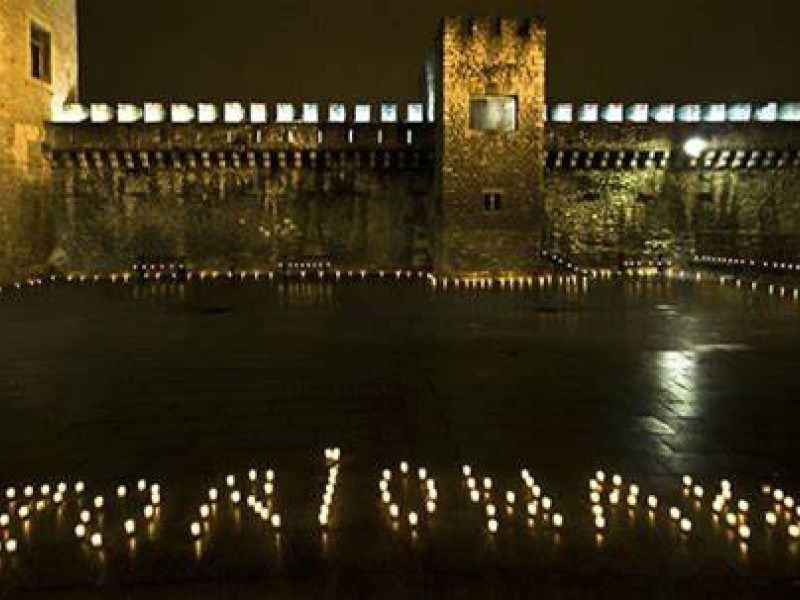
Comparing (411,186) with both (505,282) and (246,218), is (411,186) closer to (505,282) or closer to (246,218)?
(246,218)

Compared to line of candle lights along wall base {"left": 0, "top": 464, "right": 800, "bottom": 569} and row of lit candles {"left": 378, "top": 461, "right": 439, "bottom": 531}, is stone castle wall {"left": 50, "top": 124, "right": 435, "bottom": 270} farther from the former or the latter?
line of candle lights along wall base {"left": 0, "top": 464, "right": 800, "bottom": 569}

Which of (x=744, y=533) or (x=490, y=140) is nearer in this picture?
(x=744, y=533)

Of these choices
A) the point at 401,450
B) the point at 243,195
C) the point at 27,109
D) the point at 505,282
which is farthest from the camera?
the point at 243,195

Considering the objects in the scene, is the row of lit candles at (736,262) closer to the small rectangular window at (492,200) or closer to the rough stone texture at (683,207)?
the rough stone texture at (683,207)

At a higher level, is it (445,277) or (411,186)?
(411,186)

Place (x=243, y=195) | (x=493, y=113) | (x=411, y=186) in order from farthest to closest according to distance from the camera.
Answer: (x=411, y=186) < (x=243, y=195) < (x=493, y=113)

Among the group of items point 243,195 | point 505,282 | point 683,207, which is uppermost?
point 243,195

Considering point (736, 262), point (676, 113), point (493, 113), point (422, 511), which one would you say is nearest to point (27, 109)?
point (493, 113)

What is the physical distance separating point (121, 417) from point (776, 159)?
21.9 m

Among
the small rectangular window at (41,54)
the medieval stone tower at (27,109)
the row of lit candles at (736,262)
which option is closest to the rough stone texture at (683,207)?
the row of lit candles at (736,262)

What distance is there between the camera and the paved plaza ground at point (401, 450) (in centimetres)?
377

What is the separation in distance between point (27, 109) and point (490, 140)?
1223 centimetres

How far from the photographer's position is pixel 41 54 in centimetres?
2145

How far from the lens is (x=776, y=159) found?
22.9 meters
